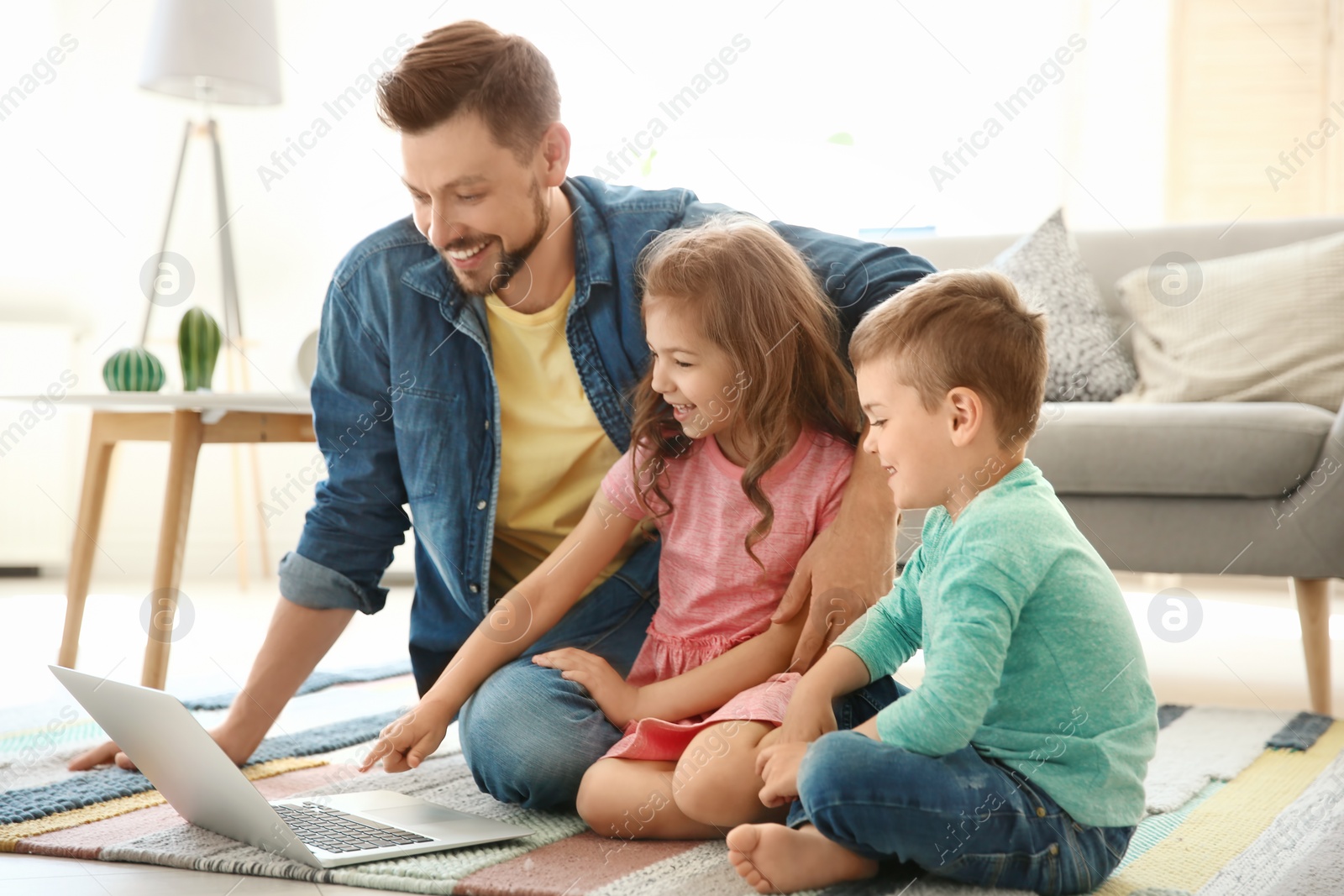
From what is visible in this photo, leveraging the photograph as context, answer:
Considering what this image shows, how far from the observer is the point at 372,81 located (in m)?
3.39

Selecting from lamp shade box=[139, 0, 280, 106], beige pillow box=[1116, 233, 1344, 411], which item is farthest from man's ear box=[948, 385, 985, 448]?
lamp shade box=[139, 0, 280, 106]

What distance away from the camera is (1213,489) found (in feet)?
5.63

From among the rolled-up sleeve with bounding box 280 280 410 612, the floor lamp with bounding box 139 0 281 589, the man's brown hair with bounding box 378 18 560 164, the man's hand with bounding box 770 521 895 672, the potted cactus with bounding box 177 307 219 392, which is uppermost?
the floor lamp with bounding box 139 0 281 589

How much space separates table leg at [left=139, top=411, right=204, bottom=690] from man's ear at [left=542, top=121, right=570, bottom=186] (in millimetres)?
583

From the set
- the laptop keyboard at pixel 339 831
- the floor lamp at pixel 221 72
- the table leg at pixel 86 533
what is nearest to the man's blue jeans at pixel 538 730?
the laptop keyboard at pixel 339 831

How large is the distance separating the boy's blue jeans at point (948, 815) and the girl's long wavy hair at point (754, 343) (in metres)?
0.30

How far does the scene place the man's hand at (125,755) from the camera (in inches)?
49.5

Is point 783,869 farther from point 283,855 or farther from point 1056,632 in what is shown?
point 283,855

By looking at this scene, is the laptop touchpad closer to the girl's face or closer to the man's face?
the girl's face

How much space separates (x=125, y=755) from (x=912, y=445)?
90cm

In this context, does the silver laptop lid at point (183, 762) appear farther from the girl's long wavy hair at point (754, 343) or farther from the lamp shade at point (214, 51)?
the lamp shade at point (214, 51)

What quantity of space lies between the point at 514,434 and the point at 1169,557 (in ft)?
3.31

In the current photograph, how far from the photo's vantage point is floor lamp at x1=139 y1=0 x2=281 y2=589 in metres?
2.82

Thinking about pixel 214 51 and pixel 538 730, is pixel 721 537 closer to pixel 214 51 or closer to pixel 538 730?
pixel 538 730
